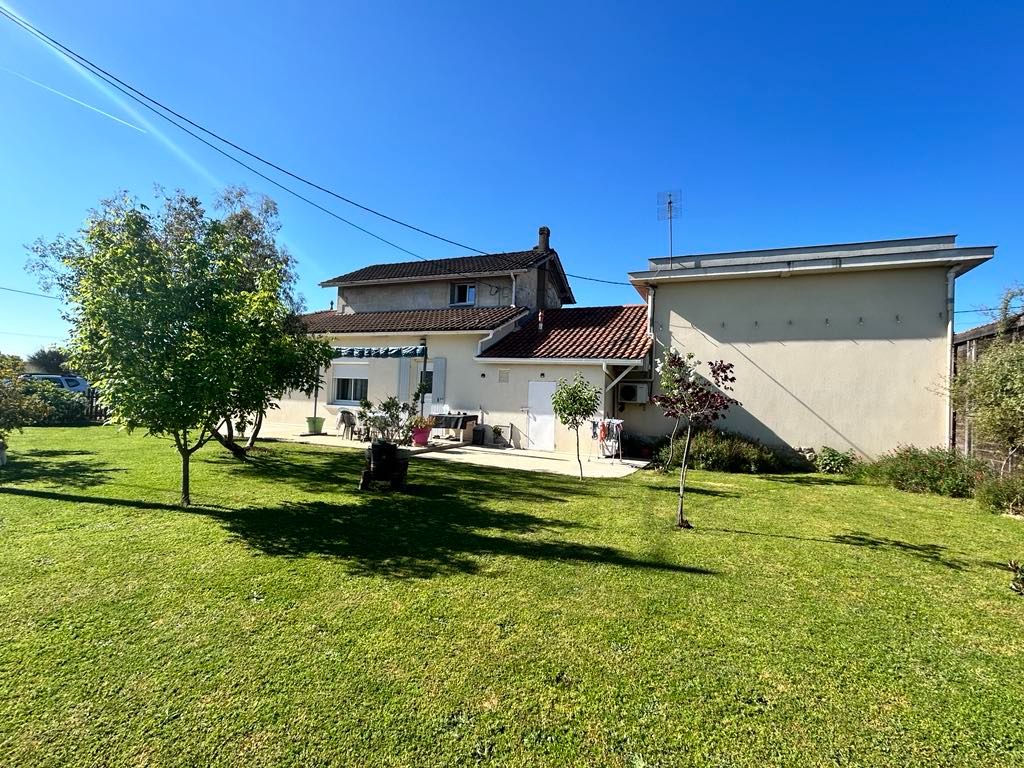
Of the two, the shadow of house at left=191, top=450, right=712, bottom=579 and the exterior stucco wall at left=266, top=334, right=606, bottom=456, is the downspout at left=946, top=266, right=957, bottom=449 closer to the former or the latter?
the exterior stucco wall at left=266, top=334, right=606, bottom=456

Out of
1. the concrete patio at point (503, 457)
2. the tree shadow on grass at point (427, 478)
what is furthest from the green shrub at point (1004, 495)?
the tree shadow on grass at point (427, 478)

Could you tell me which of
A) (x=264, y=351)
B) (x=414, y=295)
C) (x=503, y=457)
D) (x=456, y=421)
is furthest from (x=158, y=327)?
(x=414, y=295)

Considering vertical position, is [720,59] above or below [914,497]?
above

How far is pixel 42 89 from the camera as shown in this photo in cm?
1059

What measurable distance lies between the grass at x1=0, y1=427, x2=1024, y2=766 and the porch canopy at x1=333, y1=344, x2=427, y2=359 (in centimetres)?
1061

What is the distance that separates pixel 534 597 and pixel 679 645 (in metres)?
1.38

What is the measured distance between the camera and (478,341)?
1708 centimetres

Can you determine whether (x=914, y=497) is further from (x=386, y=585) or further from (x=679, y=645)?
(x=386, y=585)

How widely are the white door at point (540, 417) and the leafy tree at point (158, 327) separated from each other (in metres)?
9.94

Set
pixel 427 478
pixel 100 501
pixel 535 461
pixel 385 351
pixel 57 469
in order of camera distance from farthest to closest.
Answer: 1. pixel 385 351
2. pixel 535 461
3. pixel 427 478
4. pixel 57 469
5. pixel 100 501

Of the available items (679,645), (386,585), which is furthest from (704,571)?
(386,585)

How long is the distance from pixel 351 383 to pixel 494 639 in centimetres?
1760

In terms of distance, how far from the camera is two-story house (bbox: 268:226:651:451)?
15617 millimetres

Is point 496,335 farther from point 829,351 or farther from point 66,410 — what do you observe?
point 66,410
